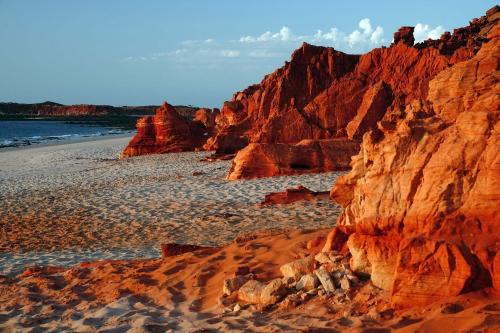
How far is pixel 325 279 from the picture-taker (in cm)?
540

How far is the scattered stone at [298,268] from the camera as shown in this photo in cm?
587

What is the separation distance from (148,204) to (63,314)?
7.65 meters

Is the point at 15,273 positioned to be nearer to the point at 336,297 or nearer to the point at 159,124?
the point at 336,297

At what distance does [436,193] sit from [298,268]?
171 cm

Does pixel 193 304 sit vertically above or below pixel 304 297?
below

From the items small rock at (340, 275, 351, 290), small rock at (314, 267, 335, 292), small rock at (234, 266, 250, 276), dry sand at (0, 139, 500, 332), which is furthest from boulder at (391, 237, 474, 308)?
small rock at (234, 266, 250, 276)

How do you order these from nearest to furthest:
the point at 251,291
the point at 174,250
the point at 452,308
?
the point at 452,308 < the point at 251,291 < the point at 174,250

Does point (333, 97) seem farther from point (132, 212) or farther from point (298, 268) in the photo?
point (298, 268)

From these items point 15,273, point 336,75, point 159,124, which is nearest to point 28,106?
point 159,124

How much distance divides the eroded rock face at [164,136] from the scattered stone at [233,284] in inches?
908

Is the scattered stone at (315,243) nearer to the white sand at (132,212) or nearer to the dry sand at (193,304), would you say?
the dry sand at (193,304)

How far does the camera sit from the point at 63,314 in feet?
19.8

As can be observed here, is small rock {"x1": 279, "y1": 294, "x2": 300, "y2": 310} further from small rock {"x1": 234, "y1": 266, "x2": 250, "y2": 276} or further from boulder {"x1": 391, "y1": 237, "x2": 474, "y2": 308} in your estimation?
small rock {"x1": 234, "y1": 266, "x2": 250, "y2": 276}

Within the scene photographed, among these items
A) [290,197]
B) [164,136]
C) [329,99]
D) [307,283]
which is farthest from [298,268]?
[164,136]
